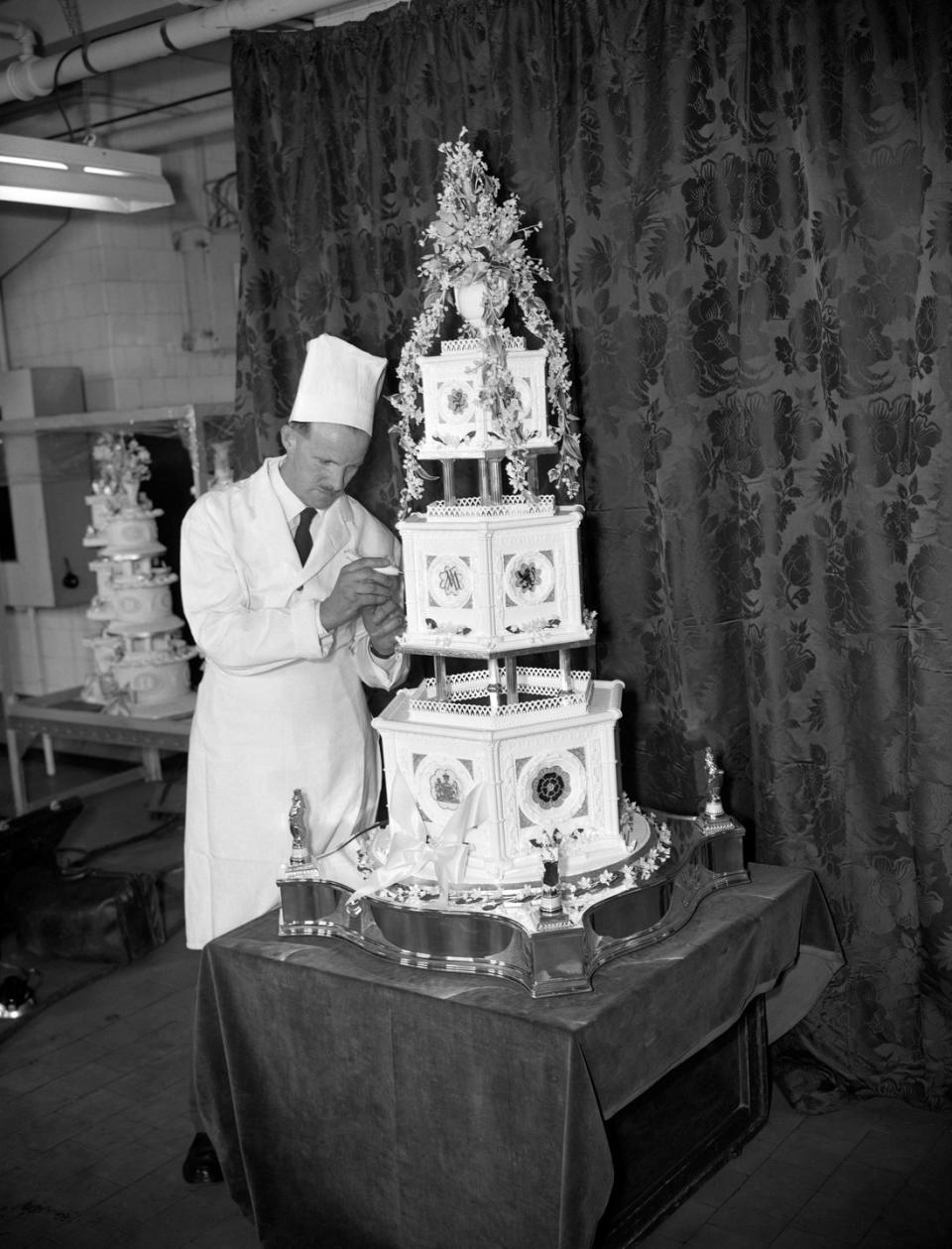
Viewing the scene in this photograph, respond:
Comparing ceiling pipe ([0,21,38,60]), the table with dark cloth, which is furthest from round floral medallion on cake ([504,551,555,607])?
ceiling pipe ([0,21,38,60])

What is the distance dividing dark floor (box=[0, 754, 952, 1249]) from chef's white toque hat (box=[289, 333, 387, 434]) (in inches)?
63.8

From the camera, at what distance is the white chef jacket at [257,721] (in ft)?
8.89

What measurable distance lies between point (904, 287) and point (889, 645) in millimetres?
757

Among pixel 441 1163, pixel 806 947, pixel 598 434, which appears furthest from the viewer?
pixel 598 434

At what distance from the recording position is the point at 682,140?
107 inches

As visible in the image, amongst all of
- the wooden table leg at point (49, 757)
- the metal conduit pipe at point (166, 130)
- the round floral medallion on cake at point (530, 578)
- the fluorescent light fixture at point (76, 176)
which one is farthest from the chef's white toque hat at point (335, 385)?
the wooden table leg at point (49, 757)

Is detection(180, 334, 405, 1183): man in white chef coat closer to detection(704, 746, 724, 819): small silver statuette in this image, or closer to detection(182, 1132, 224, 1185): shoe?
detection(182, 1132, 224, 1185): shoe

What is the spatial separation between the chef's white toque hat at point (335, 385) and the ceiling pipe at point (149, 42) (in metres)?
1.15

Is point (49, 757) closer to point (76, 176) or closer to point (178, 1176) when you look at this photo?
point (76, 176)

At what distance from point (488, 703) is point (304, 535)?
1.93 ft

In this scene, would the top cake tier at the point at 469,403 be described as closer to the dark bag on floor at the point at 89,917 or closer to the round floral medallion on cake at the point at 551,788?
the round floral medallion on cake at the point at 551,788

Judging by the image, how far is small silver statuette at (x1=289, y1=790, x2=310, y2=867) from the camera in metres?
2.46

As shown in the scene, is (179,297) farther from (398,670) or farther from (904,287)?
(904,287)

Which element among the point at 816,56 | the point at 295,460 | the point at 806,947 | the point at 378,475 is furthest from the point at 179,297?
the point at 806,947
